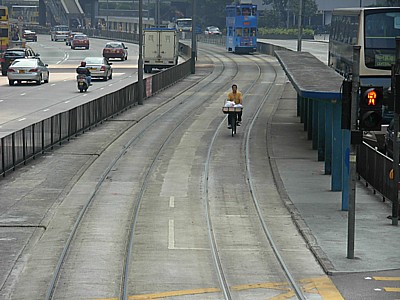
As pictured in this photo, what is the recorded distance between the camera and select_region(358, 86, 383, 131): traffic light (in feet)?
56.4

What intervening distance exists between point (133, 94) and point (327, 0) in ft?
379

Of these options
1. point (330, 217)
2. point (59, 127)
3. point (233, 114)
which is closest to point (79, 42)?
point (233, 114)

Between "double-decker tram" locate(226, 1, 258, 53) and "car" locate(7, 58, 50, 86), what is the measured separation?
38.4 m

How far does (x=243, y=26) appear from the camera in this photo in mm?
95438

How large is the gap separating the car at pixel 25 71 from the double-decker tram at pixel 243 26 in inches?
1512

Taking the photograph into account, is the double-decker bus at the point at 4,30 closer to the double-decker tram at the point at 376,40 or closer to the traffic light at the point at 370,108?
the double-decker tram at the point at 376,40

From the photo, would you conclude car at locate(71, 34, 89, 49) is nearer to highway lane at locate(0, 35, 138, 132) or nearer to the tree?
highway lane at locate(0, 35, 138, 132)

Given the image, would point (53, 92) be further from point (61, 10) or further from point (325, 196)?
point (61, 10)

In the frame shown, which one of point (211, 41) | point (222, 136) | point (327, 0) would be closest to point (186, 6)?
point (327, 0)

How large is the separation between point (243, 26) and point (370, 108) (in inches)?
3109

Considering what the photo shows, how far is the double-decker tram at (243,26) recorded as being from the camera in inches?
3743

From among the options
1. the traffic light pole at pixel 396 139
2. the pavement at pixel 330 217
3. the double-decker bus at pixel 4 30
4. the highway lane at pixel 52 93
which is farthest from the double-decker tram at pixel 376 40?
the double-decker bus at pixel 4 30

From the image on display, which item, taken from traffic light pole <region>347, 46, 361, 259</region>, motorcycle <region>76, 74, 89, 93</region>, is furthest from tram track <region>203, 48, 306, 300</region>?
motorcycle <region>76, 74, 89, 93</region>

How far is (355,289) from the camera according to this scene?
606 inches
